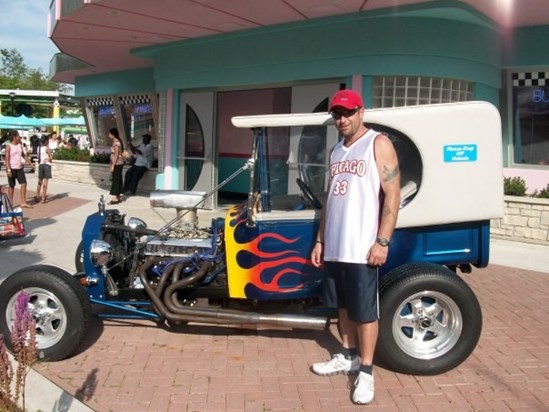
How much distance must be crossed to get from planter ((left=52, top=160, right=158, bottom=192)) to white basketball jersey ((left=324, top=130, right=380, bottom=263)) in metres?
11.5

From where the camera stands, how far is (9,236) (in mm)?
7609

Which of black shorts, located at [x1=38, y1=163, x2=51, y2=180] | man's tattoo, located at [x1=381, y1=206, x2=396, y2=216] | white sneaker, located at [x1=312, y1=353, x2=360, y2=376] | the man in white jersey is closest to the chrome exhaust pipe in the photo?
white sneaker, located at [x1=312, y1=353, x2=360, y2=376]

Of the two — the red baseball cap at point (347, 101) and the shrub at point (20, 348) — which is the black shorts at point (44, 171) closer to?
the red baseball cap at point (347, 101)

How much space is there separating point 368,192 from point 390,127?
2.23 feet

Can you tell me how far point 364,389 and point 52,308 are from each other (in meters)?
2.36

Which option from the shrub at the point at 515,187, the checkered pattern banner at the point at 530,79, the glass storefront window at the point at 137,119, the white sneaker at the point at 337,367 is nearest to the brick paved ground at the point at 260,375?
the white sneaker at the point at 337,367

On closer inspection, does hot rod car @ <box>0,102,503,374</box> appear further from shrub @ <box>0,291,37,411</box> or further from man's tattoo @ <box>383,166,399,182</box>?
shrub @ <box>0,291,37,411</box>

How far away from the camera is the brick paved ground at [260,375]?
348cm

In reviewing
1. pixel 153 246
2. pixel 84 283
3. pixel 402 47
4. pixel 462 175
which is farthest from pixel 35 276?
pixel 402 47

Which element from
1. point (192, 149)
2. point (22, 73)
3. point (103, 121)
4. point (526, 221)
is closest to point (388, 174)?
point (526, 221)

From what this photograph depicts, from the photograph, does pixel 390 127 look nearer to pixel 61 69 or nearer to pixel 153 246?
pixel 153 246

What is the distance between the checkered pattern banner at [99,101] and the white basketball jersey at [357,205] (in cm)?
1584

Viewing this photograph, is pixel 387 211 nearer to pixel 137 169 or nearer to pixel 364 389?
pixel 364 389

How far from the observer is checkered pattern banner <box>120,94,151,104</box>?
16.2m
